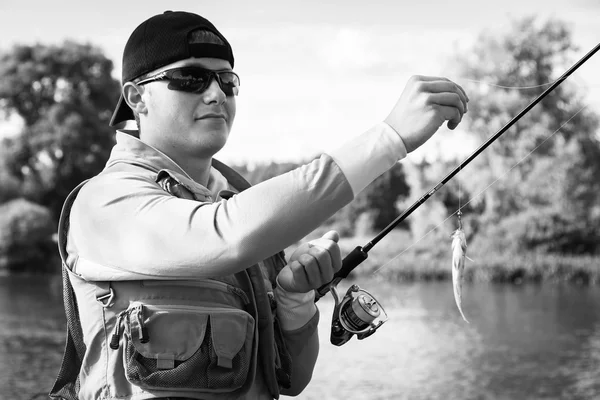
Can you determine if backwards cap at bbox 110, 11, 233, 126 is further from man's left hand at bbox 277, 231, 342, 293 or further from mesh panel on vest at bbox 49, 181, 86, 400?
man's left hand at bbox 277, 231, 342, 293

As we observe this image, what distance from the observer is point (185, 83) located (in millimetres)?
2078

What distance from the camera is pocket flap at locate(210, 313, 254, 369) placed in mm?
2023

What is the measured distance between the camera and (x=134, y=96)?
2.19m

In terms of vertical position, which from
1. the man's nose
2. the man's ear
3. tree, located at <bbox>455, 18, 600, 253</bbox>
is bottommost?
the man's ear

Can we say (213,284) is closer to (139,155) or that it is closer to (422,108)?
A: (139,155)

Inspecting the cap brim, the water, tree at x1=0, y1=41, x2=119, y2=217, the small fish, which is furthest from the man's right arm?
tree at x1=0, y1=41, x2=119, y2=217

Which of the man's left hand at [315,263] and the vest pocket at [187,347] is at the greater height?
the man's left hand at [315,263]

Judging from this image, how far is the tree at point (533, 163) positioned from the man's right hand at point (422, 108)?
27.5 metres

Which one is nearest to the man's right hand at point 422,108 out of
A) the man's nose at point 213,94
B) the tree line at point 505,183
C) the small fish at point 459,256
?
the man's nose at point 213,94

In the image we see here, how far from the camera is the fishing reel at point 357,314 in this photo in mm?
2623

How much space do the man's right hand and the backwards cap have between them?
1.77 ft

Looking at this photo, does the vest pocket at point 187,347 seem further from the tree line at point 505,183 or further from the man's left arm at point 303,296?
the tree line at point 505,183

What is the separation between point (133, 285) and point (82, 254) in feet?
0.41

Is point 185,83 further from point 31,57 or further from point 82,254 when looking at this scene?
point 31,57
